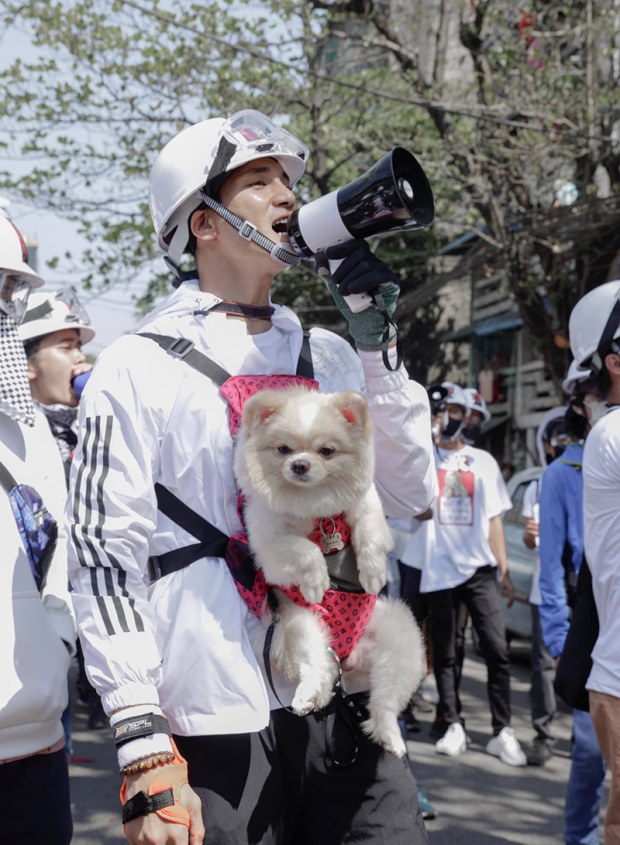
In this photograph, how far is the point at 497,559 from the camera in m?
7.48

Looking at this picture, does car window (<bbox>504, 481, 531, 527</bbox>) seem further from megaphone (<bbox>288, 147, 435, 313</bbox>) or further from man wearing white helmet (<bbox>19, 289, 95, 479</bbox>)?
megaphone (<bbox>288, 147, 435, 313</bbox>)

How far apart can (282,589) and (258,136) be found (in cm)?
118

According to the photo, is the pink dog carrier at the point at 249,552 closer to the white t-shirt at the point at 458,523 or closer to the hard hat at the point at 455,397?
the white t-shirt at the point at 458,523

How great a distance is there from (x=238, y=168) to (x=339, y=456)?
83cm

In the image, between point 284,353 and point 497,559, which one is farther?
point 497,559

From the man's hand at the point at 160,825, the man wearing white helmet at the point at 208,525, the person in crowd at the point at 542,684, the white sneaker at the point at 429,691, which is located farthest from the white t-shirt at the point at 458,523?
the man's hand at the point at 160,825

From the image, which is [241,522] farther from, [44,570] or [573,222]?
[573,222]

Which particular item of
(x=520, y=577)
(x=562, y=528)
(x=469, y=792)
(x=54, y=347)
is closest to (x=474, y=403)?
(x=520, y=577)

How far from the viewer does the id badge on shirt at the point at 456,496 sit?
Answer: 7301mm

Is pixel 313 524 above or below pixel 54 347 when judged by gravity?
below

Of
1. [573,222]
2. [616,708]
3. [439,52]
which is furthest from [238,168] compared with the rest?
[439,52]

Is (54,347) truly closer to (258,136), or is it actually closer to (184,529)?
(258,136)

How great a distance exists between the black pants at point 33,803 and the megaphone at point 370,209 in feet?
5.02

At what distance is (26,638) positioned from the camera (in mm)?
2658
